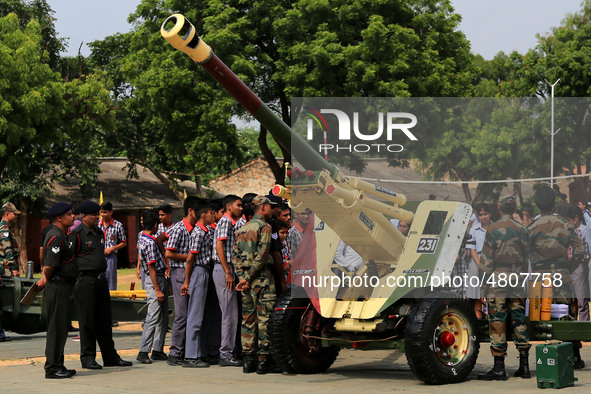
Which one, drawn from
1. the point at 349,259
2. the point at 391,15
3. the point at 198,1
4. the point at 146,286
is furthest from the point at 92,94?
the point at 349,259

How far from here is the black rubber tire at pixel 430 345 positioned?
9.31 meters

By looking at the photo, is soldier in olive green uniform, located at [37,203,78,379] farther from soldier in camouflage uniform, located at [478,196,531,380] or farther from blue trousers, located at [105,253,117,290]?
blue trousers, located at [105,253,117,290]

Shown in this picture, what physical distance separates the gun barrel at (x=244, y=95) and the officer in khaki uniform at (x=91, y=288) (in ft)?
9.26

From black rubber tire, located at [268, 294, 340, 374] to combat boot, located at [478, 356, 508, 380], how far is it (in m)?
1.61

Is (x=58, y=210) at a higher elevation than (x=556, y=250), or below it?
higher

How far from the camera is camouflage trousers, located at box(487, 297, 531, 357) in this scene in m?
9.90

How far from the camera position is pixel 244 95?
9.20 meters

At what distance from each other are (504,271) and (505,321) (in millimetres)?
733

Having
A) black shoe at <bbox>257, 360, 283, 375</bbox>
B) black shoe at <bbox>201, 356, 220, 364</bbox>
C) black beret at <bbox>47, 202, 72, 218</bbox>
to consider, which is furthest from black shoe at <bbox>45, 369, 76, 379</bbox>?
black shoe at <bbox>257, 360, 283, 375</bbox>

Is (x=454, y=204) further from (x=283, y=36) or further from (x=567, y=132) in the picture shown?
(x=283, y=36)

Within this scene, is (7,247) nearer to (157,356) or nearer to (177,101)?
(157,356)

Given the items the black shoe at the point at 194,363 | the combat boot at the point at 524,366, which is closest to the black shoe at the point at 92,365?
the black shoe at the point at 194,363

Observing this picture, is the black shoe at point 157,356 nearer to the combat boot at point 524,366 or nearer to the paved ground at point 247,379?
the paved ground at point 247,379

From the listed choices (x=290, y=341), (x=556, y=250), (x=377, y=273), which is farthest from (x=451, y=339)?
(x=290, y=341)
